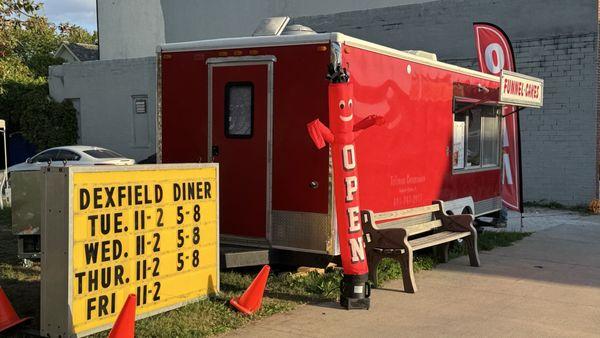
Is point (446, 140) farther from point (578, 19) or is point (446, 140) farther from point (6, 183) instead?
point (6, 183)

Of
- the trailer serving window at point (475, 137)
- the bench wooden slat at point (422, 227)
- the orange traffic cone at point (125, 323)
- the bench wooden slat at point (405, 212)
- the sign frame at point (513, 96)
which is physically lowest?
the orange traffic cone at point (125, 323)

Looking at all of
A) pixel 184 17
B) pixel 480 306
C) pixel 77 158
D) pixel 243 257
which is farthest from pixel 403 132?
pixel 184 17

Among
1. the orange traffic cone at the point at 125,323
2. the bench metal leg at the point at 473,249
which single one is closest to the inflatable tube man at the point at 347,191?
the orange traffic cone at the point at 125,323

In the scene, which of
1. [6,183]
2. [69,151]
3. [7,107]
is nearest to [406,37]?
[69,151]

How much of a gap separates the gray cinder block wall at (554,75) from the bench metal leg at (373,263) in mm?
11078

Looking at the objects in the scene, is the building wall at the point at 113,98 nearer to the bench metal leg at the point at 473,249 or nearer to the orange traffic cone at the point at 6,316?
the bench metal leg at the point at 473,249

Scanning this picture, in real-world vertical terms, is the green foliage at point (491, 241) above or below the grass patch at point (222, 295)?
below

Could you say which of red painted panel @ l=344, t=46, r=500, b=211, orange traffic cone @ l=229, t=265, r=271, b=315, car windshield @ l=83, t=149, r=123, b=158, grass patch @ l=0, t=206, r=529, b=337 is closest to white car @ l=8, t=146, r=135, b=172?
car windshield @ l=83, t=149, r=123, b=158

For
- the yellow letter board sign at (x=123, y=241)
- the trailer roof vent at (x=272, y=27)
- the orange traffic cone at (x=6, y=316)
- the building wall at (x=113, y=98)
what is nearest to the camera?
the yellow letter board sign at (x=123, y=241)

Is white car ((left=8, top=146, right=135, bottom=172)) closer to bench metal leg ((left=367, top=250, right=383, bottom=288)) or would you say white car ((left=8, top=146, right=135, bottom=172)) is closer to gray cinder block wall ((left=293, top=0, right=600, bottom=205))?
gray cinder block wall ((left=293, top=0, right=600, bottom=205))

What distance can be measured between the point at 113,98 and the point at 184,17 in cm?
773

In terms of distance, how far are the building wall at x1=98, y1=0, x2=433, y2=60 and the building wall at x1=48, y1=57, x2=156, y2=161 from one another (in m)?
5.94

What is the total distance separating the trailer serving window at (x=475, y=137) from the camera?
1012cm

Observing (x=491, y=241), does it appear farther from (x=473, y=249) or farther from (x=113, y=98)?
(x=113, y=98)
